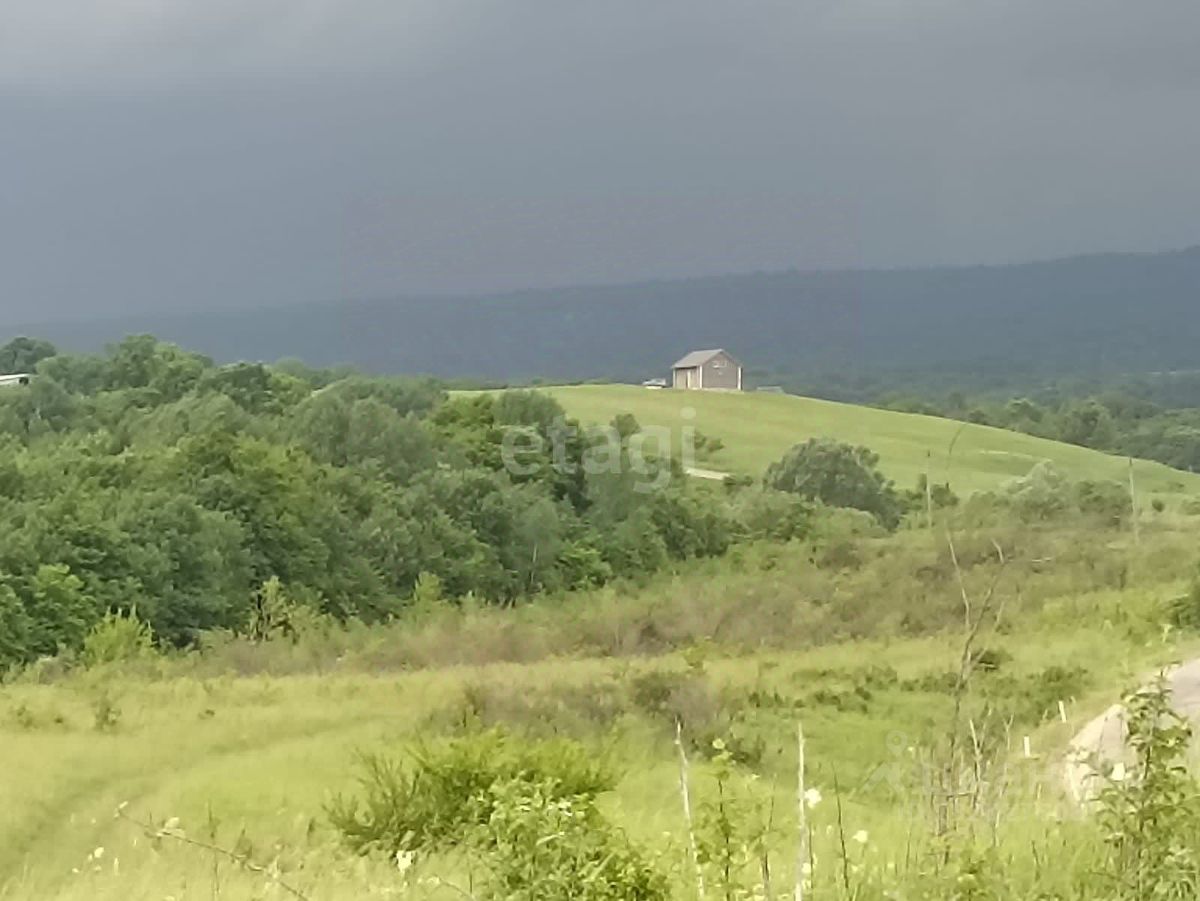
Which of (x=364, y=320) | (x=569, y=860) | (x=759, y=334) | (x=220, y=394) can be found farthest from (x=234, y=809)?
(x=364, y=320)

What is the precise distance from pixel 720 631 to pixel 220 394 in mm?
37118

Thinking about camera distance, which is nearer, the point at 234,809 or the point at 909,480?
the point at 234,809

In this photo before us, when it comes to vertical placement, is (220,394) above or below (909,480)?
above

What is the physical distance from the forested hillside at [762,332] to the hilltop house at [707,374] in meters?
3.27

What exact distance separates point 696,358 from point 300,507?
47539 mm

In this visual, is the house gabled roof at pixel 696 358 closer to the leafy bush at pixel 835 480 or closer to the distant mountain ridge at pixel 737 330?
the distant mountain ridge at pixel 737 330

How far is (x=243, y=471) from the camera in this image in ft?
132

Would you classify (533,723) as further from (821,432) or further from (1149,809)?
(821,432)

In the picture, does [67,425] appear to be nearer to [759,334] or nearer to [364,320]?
[759,334]

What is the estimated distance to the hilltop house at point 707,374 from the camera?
8200 cm

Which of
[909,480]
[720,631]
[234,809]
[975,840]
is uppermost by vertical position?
→ [975,840]

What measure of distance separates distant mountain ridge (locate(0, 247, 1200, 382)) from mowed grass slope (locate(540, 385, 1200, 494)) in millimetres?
11262

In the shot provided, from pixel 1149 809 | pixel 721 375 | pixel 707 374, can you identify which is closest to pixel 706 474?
pixel 707 374

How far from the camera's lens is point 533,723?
13.7m
